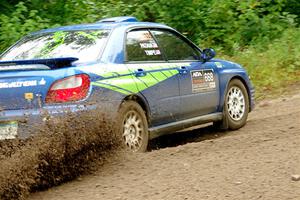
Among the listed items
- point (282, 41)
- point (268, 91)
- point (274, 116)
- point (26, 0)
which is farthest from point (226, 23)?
point (274, 116)

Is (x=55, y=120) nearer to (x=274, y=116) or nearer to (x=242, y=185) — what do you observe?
(x=242, y=185)

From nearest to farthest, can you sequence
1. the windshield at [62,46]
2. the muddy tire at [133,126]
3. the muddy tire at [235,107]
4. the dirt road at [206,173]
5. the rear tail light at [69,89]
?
the dirt road at [206,173] → the rear tail light at [69,89] → the muddy tire at [133,126] → the windshield at [62,46] → the muddy tire at [235,107]

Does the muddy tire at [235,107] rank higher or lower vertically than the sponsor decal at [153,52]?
lower

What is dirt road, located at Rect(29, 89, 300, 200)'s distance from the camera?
509 centimetres

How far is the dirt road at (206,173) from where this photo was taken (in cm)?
509

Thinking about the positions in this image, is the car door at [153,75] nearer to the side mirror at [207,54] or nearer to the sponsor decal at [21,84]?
the side mirror at [207,54]

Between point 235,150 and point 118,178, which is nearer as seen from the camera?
point 118,178

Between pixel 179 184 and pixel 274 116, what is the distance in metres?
4.34

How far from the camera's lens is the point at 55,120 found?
227 inches

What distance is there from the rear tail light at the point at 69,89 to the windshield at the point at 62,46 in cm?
50

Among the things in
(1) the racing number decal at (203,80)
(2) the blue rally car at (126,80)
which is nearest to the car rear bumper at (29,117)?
(2) the blue rally car at (126,80)

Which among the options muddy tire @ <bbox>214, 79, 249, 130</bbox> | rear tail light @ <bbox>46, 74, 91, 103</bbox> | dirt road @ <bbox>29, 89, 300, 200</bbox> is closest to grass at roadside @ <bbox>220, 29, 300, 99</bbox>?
muddy tire @ <bbox>214, 79, 249, 130</bbox>

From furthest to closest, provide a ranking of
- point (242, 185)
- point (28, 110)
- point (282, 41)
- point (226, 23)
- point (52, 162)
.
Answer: point (226, 23) < point (282, 41) < point (28, 110) < point (52, 162) < point (242, 185)

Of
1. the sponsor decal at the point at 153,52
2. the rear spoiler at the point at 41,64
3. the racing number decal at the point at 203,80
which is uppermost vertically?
the rear spoiler at the point at 41,64
